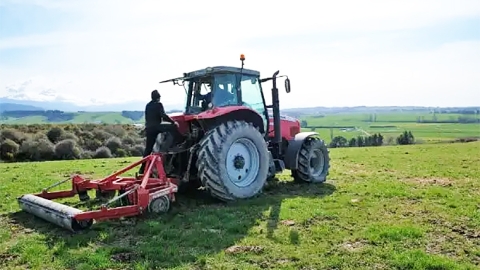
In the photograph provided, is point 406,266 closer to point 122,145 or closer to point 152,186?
point 152,186

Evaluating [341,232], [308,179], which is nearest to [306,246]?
[341,232]

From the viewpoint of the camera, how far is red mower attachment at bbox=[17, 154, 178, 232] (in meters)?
7.13

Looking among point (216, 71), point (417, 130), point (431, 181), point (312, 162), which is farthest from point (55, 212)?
point (417, 130)

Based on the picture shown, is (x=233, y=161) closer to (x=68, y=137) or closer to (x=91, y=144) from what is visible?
(x=91, y=144)

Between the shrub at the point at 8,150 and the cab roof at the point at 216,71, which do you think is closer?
the cab roof at the point at 216,71

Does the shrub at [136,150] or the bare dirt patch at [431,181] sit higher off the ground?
the bare dirt patch at [431,181]

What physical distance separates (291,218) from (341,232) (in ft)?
3.69

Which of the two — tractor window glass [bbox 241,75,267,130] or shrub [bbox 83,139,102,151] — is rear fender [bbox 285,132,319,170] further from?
shrub [bbox 83,139,102,151]

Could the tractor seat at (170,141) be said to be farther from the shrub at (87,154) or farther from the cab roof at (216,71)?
the shrub at (87,154)

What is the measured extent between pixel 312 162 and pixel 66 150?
20.9m

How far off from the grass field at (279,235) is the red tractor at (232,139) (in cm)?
57

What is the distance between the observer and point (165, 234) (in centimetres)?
704

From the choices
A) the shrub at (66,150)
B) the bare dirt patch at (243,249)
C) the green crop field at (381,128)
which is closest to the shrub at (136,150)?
the green crop field at (381,128)

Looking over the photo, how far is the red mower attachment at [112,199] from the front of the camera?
713cm
